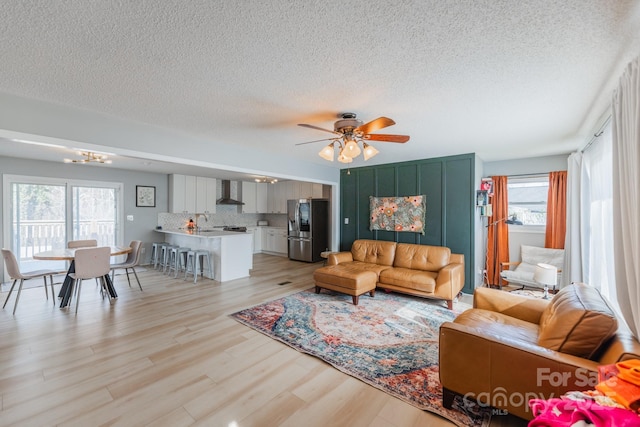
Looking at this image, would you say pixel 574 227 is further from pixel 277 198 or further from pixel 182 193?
pixel 182 193

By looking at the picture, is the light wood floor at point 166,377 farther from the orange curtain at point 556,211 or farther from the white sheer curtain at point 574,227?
the orange curtain at point 556,211

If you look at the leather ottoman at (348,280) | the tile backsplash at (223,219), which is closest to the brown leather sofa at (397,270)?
the leather ottoman at (348,280)

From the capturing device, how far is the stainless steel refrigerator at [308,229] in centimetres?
684

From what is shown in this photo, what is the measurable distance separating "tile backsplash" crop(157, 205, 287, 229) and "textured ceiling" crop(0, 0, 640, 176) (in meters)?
4.55

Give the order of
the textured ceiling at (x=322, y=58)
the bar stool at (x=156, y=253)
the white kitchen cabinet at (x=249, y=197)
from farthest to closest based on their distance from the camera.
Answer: the white kitchen cabinet at (x=249, y=197), the bar stool at (x=156, y=253), the textured ceiling at (x=322, y=58)

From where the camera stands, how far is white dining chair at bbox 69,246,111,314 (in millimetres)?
3547

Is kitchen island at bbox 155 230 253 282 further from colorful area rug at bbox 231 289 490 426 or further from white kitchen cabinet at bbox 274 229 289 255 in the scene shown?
white kitchen cabinet at bbox 274 229 289 255

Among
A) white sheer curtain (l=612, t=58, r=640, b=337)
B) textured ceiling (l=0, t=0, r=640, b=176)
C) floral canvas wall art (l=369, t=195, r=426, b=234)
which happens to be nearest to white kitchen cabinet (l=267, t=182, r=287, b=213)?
floral canvas wall art (l=369, t=195, r=426, b=234)

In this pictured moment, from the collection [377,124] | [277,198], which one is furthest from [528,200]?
[277,198]

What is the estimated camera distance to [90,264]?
11.9 ft

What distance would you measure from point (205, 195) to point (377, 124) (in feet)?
20.1

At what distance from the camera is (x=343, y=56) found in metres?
1.70

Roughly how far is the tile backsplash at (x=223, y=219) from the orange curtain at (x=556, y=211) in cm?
629

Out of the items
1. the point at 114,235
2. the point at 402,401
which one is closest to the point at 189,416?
the point at 402,401
